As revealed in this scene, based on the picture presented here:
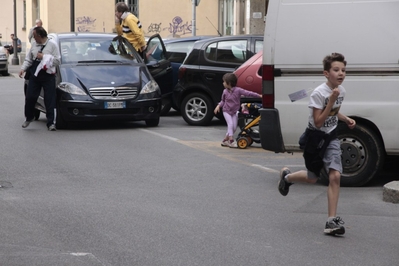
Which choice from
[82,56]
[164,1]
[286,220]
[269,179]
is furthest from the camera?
[164,1]

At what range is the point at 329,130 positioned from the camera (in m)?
7.71

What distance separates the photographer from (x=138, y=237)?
7234mm

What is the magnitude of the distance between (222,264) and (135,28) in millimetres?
11913

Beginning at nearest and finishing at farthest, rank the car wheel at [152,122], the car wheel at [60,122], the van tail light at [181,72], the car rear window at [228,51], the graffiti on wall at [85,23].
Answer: the car wheel at [60,122], the car wheel at [152,122], the car rear window at [228,51], the van tail light at [181,72], the graffiti on wall at [85,23]

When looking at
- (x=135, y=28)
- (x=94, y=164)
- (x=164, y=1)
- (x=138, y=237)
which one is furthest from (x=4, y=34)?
(x=138, y=237)

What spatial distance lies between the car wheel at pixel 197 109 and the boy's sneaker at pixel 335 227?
8995 millimetres

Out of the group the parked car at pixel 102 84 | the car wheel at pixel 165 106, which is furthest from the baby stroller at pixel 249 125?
the car wheel at pixel 165 106

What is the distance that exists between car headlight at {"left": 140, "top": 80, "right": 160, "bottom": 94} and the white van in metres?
6.08

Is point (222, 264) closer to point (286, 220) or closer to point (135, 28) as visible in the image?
point (286, 220)

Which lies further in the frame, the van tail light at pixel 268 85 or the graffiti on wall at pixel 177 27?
the graffiti on wall at pixel 177 27

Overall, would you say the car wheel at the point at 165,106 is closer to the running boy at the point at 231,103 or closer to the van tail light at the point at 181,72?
the van tail light at the point at 181,72

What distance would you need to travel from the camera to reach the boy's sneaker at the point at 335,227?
739 cm

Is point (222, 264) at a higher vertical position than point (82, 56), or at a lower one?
lower

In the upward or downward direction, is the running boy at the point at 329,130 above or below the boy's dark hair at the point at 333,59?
below
